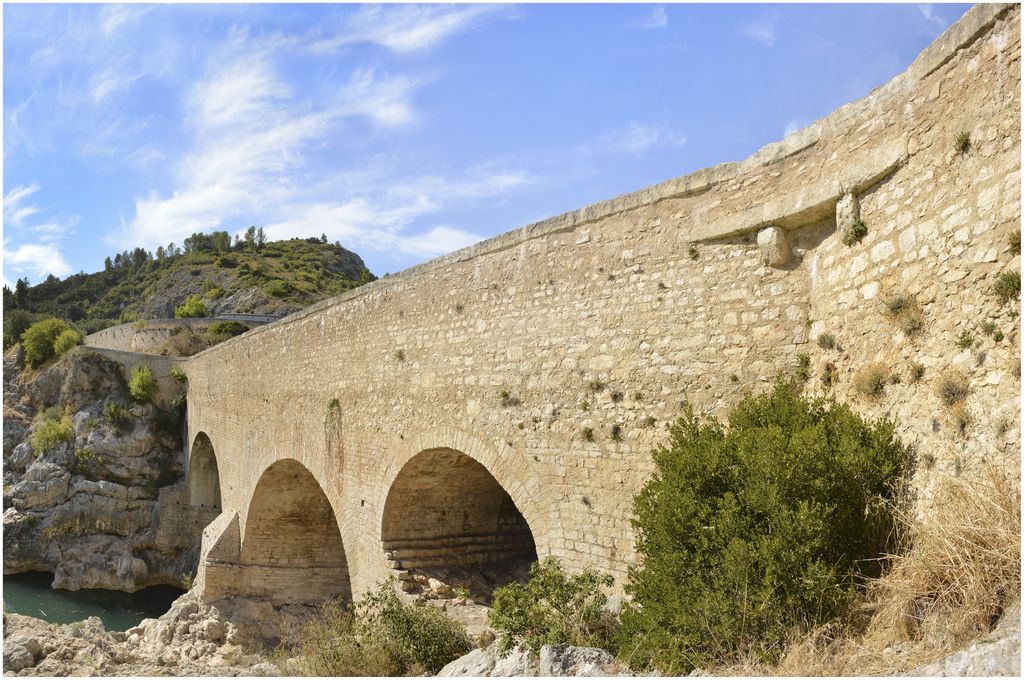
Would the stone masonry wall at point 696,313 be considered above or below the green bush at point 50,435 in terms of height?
above

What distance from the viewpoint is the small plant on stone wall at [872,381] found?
14.4 ft

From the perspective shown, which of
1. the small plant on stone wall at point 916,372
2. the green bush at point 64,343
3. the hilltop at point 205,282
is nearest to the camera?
the small plant on stone wall at point 916,372

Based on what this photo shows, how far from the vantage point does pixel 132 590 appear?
2134 centimetres

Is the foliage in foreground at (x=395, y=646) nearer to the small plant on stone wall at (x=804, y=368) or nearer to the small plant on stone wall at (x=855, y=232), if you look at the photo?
the small plant on stone wall at (x=804, y=368)

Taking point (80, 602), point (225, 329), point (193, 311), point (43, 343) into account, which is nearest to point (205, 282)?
point (193, 311)

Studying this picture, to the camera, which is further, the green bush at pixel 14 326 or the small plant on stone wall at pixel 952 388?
the green bush at pixel 14 326

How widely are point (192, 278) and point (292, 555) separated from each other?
4473cm

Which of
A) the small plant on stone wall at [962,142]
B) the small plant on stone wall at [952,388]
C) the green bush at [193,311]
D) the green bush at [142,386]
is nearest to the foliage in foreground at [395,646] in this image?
the small plant on stone wall at [952,388]

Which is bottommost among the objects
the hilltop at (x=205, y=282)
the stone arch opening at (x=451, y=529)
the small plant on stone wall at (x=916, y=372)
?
the stone arch opening at (x=451, y=529)

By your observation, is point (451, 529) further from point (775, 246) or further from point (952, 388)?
point (952, 388)

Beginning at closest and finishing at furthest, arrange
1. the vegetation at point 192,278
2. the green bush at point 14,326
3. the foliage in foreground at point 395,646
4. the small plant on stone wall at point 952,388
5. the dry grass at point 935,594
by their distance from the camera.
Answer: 1. the dry grass at point 935,594
2. the small plant on stone wall at point 952,388
3. the foliage in foreground at point 395,646
4. the green bush at point 14,326
5. the vegetation at point 192,278

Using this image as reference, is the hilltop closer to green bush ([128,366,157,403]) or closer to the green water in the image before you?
green bush ([128,366,157,403])

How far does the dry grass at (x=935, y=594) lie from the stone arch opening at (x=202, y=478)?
72.3 feet

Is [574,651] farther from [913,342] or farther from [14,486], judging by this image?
[14,486]
